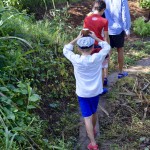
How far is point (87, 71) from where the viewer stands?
4156mm

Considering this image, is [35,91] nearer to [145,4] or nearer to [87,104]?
[87,104]

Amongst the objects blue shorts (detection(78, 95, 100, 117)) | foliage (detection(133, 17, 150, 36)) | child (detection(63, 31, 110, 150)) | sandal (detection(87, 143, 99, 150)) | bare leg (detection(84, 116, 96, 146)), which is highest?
child (detection(63, 31, 110, 150))

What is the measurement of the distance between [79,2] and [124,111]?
19.0 feet

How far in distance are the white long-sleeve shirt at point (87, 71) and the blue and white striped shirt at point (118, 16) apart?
1.59 meters

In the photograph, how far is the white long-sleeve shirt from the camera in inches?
162

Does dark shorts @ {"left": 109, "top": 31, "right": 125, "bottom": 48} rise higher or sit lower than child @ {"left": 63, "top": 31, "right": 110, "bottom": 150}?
lower

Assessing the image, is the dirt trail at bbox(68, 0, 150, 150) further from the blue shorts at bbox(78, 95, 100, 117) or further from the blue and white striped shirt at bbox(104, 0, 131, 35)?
the blue and white striped shirt at bbox(104, 0, 131, 35)

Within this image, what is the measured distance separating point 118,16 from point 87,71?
1.93 m

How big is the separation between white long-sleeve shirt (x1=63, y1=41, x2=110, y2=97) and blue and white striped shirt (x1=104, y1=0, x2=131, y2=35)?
159 cm

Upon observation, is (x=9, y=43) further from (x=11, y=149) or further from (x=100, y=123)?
(x=11, y=149)

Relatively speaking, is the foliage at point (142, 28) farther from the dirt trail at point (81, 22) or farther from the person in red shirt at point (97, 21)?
the person in red shirt at point (97, 21)

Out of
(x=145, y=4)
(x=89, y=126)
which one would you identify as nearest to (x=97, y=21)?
(x=89, y=126)

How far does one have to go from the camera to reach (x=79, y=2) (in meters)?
10.5

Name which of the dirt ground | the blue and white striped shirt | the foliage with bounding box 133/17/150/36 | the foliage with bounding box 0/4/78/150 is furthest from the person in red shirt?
the dirt ground
